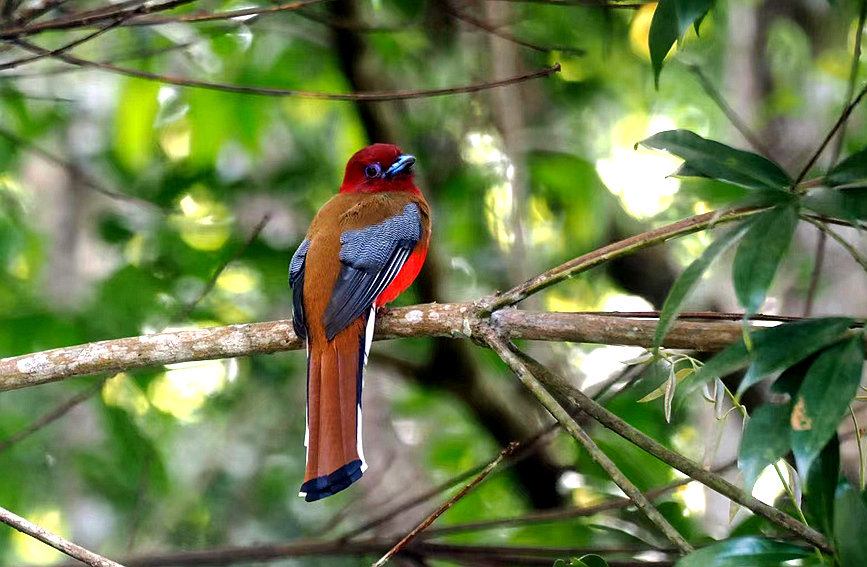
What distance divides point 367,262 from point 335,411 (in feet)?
2.30

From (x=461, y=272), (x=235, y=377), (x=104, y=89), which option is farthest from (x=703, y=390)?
→ (x=104, y=89)

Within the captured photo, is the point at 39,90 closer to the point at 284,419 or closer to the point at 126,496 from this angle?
the point at 284,419

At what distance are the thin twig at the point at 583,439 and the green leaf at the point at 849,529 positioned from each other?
0.98 feet

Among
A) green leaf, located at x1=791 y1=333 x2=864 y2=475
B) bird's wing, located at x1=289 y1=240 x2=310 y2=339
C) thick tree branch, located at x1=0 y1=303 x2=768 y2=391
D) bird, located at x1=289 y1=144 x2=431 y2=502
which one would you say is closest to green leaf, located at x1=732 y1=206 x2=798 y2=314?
green leaf, located at x1=791 y1=333 x2=864 y2=475

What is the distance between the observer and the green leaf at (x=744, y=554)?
186 cm

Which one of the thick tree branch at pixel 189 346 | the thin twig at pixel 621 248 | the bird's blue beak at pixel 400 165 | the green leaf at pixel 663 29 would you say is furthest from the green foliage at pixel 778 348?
the bird's blue beak at pixel 400 165

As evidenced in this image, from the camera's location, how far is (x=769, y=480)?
5.62 meters

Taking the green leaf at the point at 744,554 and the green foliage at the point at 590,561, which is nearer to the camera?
the green leaf at the point at 744,554

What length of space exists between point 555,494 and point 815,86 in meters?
2.53

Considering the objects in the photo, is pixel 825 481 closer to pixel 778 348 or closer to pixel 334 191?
pixel 778 348

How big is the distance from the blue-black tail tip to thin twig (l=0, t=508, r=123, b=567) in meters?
0.74

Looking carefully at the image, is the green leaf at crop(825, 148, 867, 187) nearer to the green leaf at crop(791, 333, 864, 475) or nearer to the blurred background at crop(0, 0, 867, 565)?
the green leaf at crop(791, 333, 864, 475)

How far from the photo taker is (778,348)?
5.87 ft

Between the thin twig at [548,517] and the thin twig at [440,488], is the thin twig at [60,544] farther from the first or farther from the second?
the thin twig at [548,517]
